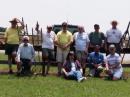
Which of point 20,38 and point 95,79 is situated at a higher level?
point 20,38

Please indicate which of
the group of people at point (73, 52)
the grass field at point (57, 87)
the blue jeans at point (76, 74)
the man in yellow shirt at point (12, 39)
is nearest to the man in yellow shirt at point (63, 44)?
the group of people at point (73, 52)

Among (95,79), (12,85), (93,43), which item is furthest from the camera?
(93,43)

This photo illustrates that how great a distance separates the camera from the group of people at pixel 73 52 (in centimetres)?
1830

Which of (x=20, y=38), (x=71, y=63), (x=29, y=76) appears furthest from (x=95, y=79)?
(x=20, y=38)

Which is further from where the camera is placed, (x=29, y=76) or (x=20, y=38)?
(x=20, y=38)

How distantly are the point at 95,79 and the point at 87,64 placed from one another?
1.41 meters

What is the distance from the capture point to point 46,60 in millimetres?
19156

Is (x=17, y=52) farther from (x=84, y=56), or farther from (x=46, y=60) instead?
(x=84, y=56)

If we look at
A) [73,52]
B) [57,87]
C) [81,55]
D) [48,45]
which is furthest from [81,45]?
[57,87]

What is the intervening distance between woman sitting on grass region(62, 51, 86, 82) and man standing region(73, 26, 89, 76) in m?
0.52

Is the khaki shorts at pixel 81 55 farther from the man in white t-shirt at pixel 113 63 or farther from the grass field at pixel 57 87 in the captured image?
the grass field at pixel 57 87

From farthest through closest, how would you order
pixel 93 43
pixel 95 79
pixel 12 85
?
pixel 93 43, pixel 95 79, pixel 12 85

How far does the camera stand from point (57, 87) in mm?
14914

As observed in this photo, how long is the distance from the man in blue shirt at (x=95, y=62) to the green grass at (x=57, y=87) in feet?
3.51
